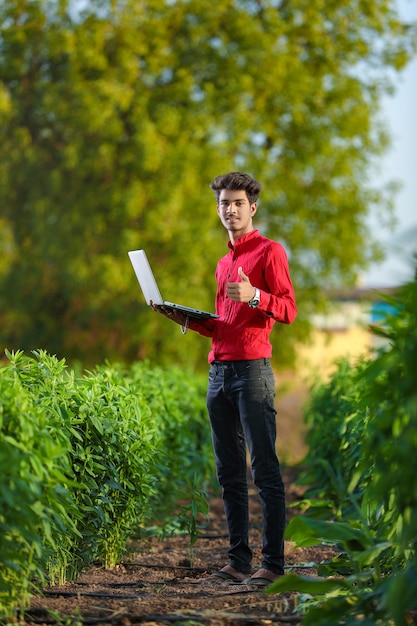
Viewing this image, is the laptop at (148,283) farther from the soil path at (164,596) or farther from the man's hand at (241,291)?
the soil path at (164,596)

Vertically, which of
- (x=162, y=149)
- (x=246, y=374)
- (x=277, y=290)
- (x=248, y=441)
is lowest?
(x=248, y=441)

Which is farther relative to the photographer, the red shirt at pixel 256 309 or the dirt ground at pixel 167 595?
the red shirt at pixel 256 309

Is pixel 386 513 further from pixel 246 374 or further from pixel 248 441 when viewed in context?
pixel 246 374

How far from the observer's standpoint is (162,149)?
2005cm

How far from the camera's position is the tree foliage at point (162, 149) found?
19844 mm

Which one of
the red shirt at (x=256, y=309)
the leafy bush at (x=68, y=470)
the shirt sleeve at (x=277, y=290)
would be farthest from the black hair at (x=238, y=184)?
the leafy bush at (x=68, y=470)

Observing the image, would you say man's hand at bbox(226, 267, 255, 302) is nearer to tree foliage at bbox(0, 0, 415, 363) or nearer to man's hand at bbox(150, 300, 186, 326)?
man's hand at bbox(150, 300, 186, 326)

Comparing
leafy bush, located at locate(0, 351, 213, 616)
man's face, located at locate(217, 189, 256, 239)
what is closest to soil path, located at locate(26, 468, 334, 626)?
leafy bush, located at locate(0, 351, 213, 616)

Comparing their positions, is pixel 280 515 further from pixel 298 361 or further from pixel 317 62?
pixel 317 62

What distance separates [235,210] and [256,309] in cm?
55

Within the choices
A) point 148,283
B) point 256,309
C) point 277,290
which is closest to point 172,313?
point 148,283

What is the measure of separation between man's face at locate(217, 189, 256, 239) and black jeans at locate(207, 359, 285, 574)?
718mm

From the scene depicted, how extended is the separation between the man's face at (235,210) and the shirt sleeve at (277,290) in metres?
0.26

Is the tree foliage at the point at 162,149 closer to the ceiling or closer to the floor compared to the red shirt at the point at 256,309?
closer to the ceiling
